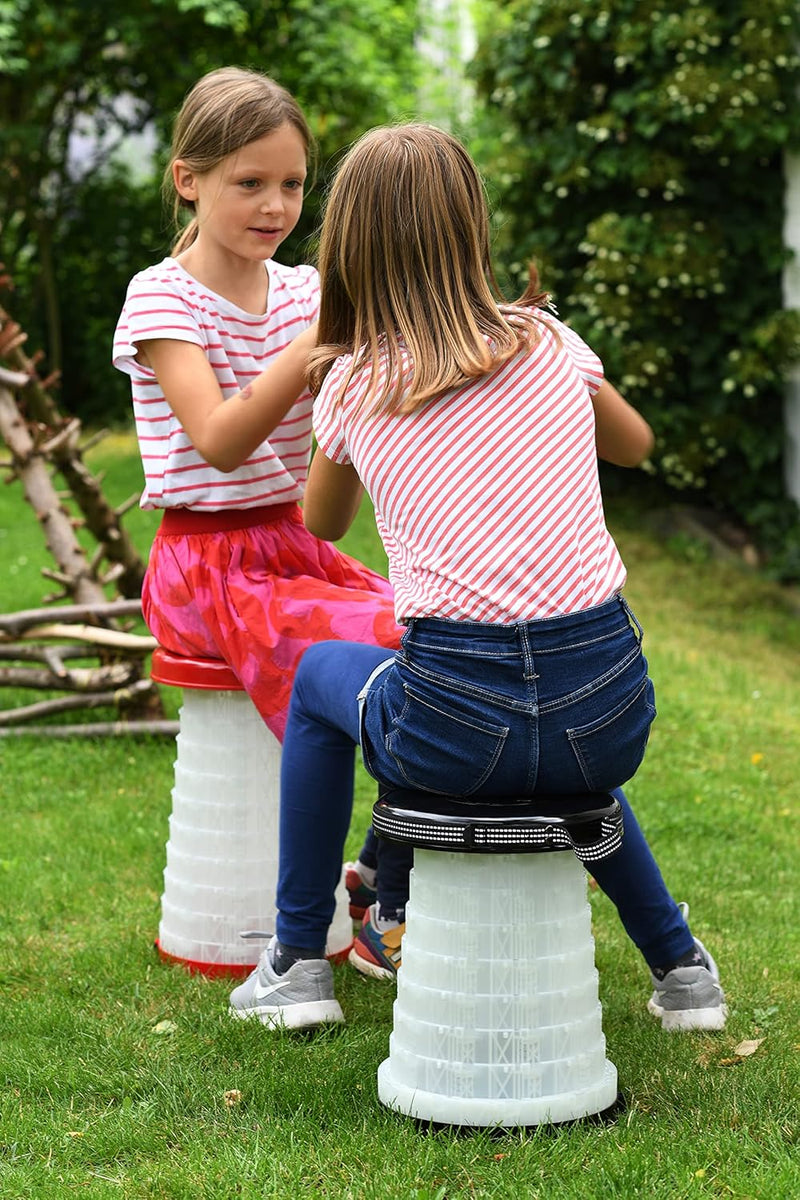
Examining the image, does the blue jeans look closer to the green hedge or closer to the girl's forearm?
the girl's forearm

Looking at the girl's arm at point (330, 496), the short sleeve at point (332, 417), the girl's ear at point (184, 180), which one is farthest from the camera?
the girl's ear at point (184, 180)

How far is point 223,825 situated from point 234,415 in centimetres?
80

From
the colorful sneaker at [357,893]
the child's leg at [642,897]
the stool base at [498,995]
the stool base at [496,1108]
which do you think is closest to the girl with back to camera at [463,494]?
the stool base at [498,995]

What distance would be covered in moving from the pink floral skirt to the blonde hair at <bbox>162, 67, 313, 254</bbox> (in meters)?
0.65

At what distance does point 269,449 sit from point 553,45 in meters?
5.33

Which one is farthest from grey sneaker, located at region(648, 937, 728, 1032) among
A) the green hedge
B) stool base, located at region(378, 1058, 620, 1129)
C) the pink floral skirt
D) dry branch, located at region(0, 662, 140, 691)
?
the green hedge

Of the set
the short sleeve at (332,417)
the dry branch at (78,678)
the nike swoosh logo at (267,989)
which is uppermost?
the short sleeve at (332,417)

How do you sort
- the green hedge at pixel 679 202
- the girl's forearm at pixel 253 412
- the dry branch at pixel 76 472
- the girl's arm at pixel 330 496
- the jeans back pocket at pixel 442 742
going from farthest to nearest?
the green hedge at pixel 679 202
the dry branch at pixel 76 472
the girl's forearm at pixel 253 412
the girl's arm at pixel 330 496
the jeans back pocket at pixel 442 742

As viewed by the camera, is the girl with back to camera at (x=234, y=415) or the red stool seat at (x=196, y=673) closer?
the girl with back to camera at (x=234, y=415)

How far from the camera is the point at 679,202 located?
7348 mm

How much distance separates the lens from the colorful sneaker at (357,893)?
127 inches

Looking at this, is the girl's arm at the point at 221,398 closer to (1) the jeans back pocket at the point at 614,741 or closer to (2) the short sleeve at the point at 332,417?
(2) the short sleeve at the point at 332,417

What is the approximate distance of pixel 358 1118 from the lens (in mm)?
2260

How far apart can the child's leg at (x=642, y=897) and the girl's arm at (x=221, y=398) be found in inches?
33.5
